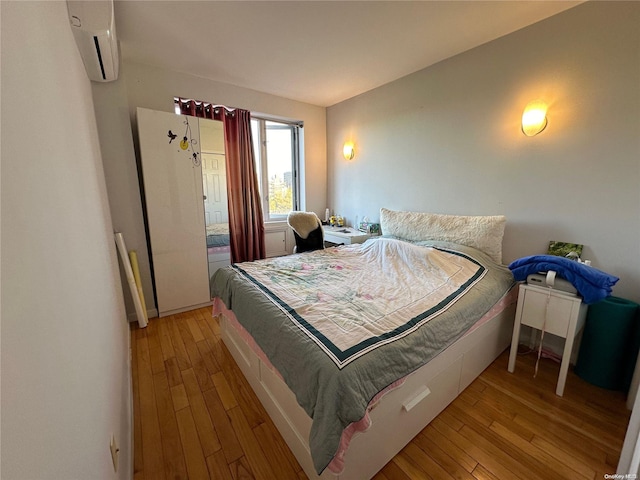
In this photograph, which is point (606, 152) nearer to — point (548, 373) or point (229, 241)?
point (548, 373)

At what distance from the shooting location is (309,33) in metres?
2.16

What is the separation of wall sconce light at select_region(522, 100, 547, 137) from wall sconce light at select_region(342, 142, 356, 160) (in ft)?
6.65

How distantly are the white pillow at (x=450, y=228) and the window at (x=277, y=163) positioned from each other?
5.51ft

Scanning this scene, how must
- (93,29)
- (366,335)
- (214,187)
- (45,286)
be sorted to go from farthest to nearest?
(214,187) < (93,29) < (366,335) < (45,286)

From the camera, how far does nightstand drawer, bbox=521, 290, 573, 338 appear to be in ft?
Answer: 5.61

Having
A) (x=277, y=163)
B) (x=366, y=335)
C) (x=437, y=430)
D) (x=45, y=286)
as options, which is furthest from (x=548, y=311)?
(x=277, y=163)

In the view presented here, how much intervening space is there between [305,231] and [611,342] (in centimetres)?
267

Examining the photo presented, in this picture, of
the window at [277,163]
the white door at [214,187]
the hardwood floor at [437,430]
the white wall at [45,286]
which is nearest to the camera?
the white wall at [45,286]

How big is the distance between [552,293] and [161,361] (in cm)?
295

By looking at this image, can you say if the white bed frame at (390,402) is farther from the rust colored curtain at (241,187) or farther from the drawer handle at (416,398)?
the rust colored curtain at (241,187)

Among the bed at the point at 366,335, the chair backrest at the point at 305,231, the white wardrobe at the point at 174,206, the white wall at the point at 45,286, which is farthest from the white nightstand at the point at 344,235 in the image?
the white wall at the point at 45,286

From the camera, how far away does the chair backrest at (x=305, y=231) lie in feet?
10.1

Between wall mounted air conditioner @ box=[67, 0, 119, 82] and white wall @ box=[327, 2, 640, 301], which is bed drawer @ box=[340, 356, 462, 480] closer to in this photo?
white wall @ box=[327, 2, 640, 301]

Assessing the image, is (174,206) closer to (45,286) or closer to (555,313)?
(45,286)
